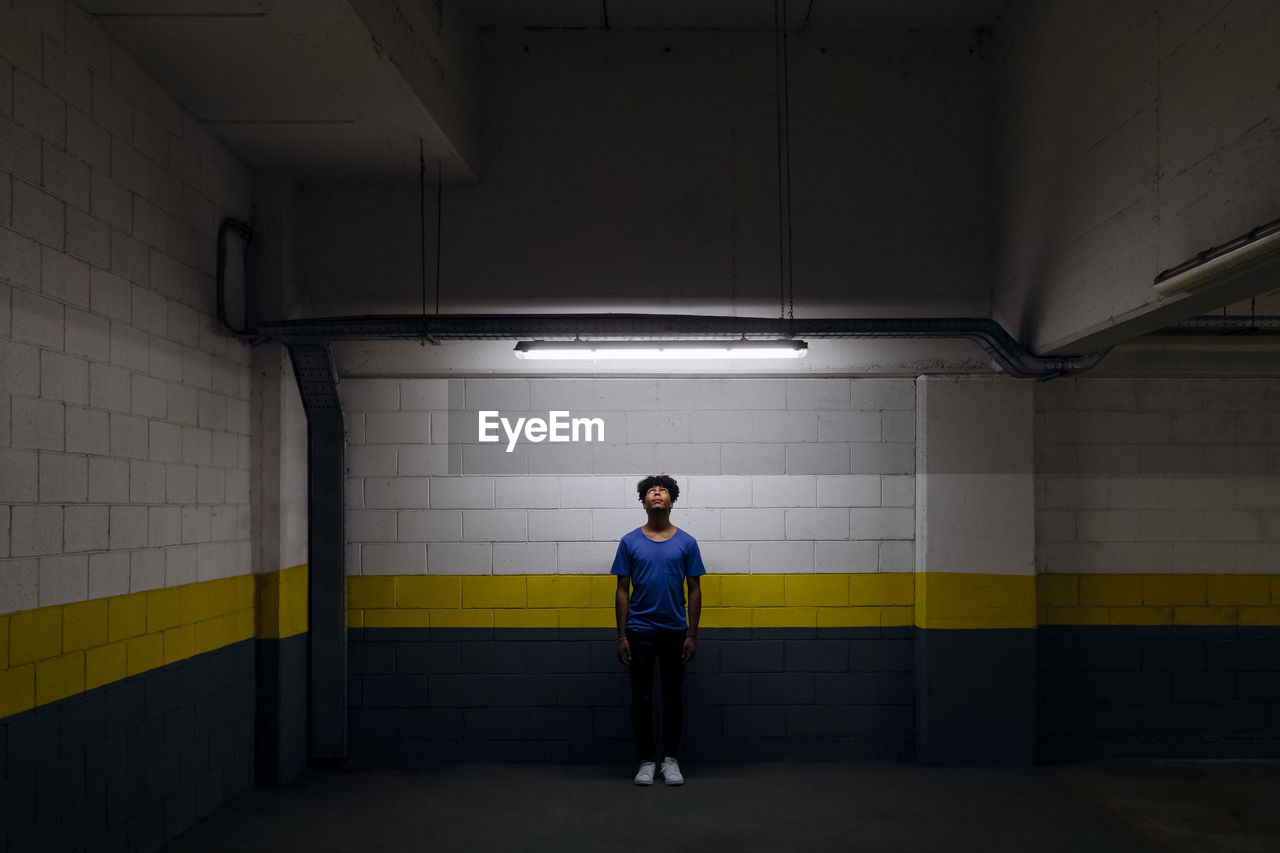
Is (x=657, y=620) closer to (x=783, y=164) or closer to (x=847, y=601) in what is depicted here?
(x=847, y=601)

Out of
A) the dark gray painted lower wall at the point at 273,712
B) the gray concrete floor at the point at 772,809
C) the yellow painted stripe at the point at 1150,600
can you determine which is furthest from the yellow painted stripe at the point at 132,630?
the yellow painted stripe at the point at 1150,600

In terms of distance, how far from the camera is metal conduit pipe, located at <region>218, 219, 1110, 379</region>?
5145 mm

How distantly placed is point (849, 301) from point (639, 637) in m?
2.40

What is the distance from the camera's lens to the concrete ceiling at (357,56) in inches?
149

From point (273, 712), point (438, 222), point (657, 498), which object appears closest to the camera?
point (273, 712)

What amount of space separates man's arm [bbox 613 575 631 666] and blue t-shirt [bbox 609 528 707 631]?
0.03m

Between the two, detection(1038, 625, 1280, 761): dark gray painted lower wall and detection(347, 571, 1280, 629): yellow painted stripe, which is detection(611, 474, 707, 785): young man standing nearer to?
detection(347, 571, 1280, 629): yellow painted stripe

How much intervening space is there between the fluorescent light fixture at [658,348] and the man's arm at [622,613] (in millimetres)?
1356

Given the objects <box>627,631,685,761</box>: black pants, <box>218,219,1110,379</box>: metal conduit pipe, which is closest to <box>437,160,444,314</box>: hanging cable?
<box>218,219,1110,379</box>: metal conduit pipe

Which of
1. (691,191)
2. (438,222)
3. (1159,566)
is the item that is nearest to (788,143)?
(691,191)

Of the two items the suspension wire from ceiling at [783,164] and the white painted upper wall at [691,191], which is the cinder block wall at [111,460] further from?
the suspension wire from ceiling at [783,164]

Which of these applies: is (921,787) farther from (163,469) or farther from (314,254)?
(314,254)

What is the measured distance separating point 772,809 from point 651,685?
978 millimetres

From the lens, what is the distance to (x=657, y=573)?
18.1ft
